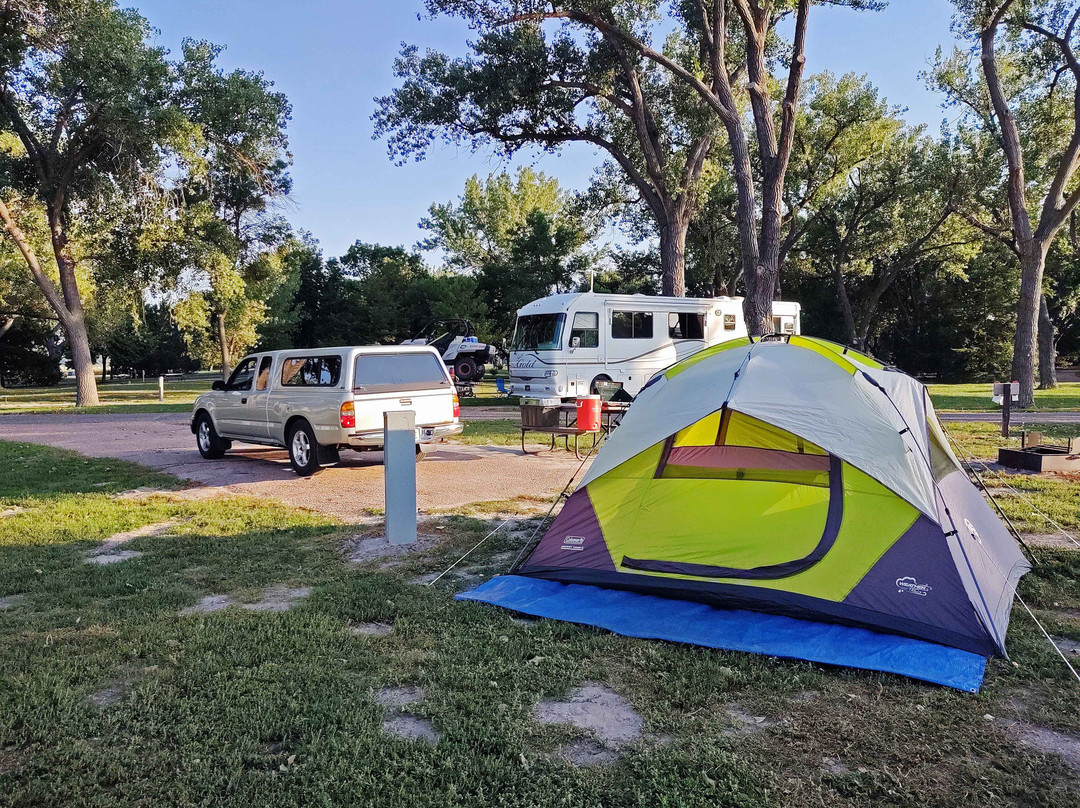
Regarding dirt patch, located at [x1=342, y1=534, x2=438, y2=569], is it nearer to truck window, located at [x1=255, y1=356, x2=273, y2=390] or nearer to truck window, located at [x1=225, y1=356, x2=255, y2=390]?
truck window, located at [x1=255, y1=356, x2=273, y2=390]

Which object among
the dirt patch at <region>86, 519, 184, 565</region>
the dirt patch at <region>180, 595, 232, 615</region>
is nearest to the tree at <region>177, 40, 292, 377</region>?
the dirt patch at <region>86, 519, 184, 565</region>

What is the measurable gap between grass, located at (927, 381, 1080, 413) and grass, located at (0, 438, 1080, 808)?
45.5ft

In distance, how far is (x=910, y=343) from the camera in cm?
3956

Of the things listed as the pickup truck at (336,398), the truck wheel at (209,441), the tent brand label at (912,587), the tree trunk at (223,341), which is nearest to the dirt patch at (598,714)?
the tent brand label at (912,587)

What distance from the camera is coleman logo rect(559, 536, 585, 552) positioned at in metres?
5.02

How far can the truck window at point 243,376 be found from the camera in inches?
424

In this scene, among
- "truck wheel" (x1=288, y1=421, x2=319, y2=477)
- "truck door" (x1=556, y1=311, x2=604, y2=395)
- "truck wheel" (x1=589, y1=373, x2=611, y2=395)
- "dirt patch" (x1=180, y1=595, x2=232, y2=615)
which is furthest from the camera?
"truck wheel" (x1=589, y1=373, x2=611, y2=395)

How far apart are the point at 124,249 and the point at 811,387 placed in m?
22.4

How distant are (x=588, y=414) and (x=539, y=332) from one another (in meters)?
7.76

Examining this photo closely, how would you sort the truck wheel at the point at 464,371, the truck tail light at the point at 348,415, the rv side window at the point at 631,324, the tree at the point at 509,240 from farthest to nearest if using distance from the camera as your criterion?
1. the tree at the point at 509,240
2. the truck wheel at the point at 464,371
3. the rv side window at the point at 631,324
4. the truck tail light at the point at 348,415

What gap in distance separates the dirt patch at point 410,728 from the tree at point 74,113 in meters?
20.5

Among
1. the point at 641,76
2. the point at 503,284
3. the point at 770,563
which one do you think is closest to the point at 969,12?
the point at 641,76

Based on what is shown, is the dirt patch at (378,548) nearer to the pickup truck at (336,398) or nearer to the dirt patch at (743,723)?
the pickup truck at (336,398)

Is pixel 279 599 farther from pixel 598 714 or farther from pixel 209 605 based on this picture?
pixel 598 714
